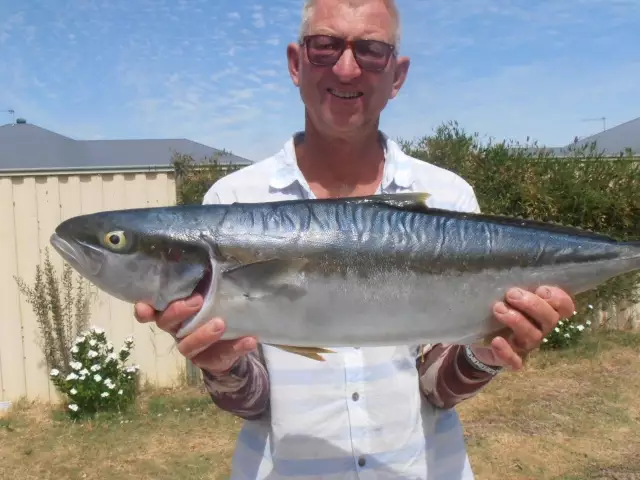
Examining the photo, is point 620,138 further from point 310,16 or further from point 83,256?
point 83,256

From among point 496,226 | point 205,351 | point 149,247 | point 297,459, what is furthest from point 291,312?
point 496,226

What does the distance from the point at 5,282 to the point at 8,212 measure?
1.15m

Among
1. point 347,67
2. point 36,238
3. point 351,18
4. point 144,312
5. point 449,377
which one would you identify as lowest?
point 449,377

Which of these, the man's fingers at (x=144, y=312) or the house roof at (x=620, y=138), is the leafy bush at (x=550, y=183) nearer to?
the house roof at (x=620, y=138)

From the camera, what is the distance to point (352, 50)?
2955 millimetres

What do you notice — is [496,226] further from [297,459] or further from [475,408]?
[475,408]

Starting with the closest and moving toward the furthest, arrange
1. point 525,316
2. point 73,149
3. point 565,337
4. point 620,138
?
point 525,316 < point 565,337 < point 73,149 < point 620,138

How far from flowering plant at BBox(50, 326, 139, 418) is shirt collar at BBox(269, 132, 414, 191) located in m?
7.31

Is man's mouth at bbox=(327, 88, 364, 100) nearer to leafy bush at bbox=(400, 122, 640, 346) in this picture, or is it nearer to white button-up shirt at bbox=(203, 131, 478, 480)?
white button-up shirt at bbox=(203, 131, 478, 480)

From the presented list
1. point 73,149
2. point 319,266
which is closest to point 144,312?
point 319,266

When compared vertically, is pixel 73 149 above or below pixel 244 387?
above

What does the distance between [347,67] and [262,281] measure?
1.18 metres

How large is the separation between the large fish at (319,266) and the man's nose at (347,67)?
25.8 inches

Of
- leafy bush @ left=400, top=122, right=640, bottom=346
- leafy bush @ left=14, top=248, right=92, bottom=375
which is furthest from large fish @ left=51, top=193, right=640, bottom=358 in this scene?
leafy bush @ left=400, top=122, right=640, bottom=346
